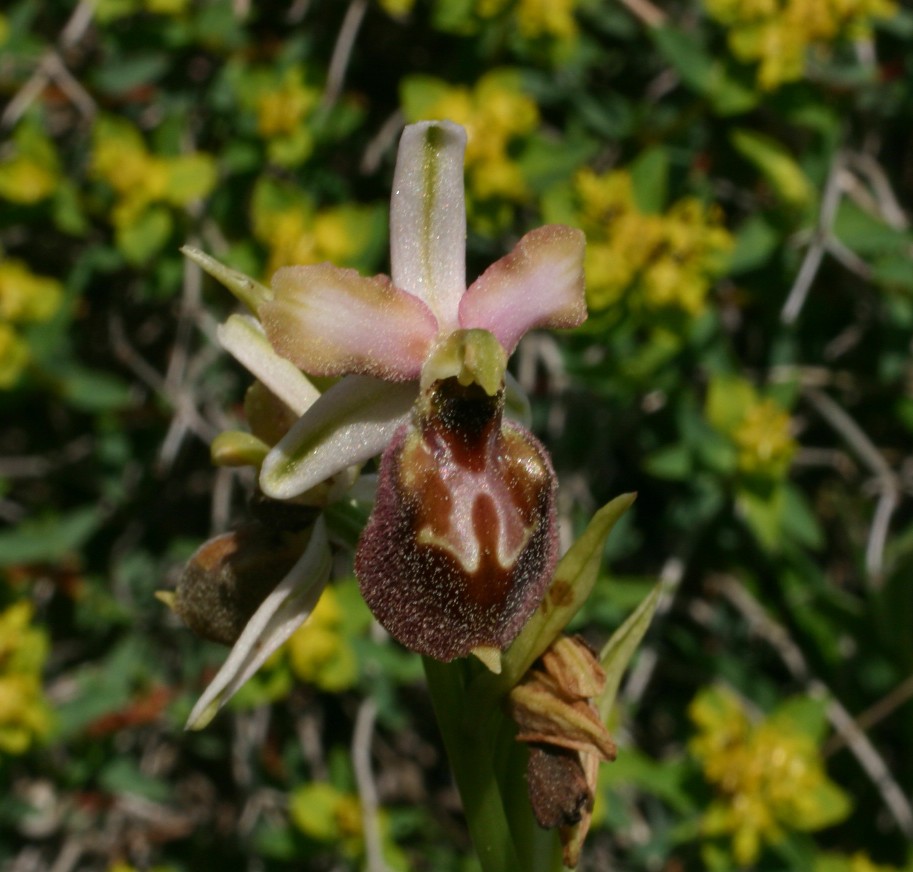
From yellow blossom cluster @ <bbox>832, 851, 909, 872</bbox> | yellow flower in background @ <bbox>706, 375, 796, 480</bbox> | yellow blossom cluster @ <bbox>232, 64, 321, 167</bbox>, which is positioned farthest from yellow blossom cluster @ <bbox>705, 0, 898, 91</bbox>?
yellow blossom cluster @ <bbox>832, 851, 909, 872</bbox>

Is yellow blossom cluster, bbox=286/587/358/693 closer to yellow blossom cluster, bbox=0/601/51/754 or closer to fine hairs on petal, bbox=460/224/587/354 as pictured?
yellow blossom cluster, bbox=0/601/51/754

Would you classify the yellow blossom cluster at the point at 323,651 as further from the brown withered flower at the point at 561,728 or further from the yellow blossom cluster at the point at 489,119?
the brown withered flower at the point at 561,728

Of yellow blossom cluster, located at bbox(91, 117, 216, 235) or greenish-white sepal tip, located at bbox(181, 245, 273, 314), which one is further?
yellow blossom cluster, located at bbox(91, 117, 216, 235)

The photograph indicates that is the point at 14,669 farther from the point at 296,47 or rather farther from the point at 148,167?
the point at 296,47

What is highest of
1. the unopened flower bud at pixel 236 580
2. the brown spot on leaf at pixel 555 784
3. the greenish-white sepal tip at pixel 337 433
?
the greenish-white sepal tip at pixel 337 433

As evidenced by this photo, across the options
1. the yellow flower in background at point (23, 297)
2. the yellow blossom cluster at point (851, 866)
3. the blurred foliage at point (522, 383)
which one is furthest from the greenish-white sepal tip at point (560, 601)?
the yellow flower in background at point (23, 297)

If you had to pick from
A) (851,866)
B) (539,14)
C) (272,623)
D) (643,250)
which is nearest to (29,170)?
(539,14)
